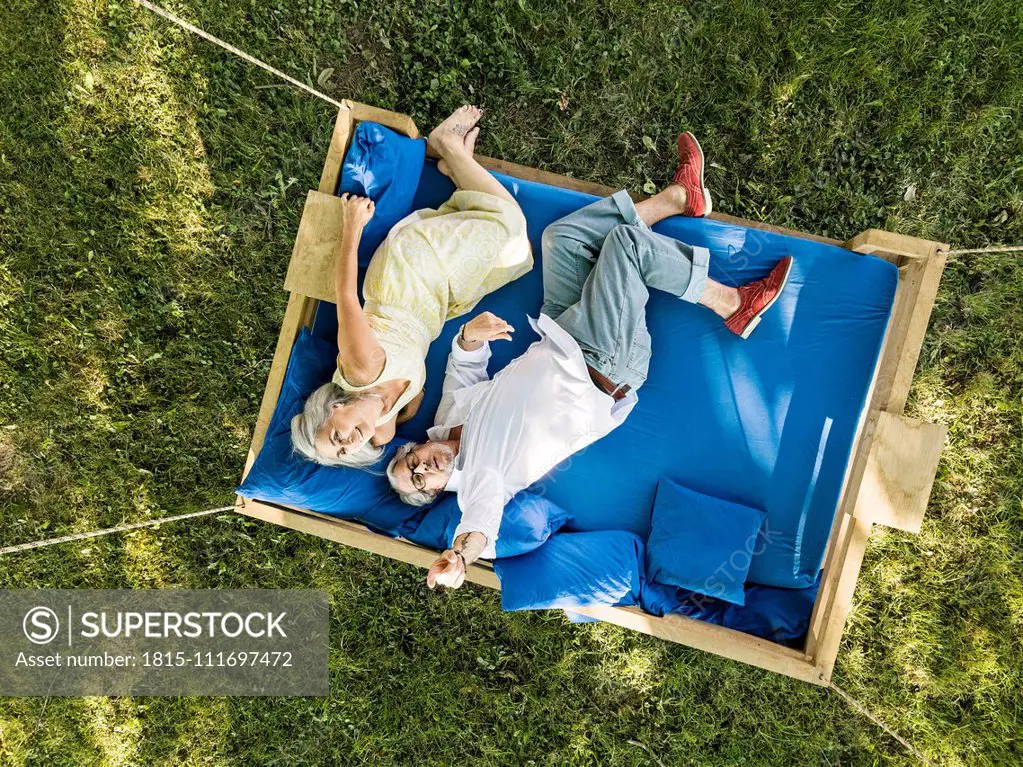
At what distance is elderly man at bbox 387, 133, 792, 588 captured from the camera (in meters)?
3.00

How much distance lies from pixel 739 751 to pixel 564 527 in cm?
168

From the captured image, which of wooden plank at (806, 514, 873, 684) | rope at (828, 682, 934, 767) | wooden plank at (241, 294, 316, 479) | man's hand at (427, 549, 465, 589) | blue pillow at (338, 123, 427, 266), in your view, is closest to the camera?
man's hand at (427, 549, 465, 589)

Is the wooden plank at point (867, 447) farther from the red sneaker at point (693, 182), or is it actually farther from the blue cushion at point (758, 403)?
the red sneaker at point (693, 182)

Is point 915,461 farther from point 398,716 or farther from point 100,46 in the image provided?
point 100,46

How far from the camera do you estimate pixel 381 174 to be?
3.22 meters

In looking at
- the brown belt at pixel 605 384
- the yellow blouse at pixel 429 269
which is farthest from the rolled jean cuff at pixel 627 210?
the brown belt at pixel 605 384

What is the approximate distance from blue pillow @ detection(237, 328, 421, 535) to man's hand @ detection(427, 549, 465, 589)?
0.58 meters

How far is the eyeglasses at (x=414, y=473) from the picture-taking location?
9.82ft

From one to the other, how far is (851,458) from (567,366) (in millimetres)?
1475

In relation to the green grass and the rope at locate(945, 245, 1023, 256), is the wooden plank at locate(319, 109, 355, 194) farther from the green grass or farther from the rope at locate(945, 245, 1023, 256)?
the rope at locate(945, 245, 1023, 256)

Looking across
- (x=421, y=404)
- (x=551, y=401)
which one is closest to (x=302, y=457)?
(x=421, y=404)

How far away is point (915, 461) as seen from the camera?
109 inches

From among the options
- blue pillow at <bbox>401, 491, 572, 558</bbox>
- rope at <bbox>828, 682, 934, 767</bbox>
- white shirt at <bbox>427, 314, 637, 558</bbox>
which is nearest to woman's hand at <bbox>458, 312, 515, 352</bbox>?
white shirt at <bbox>427, 314, 637, 558</bbox>

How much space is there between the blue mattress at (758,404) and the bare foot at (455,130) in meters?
0.56
